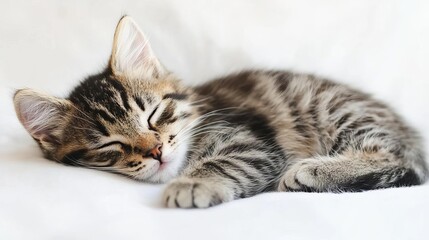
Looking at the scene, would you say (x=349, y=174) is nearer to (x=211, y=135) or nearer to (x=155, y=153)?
(x=211, y=135)

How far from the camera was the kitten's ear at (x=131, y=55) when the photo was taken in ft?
5.31

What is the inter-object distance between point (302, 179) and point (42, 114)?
2.47 feet

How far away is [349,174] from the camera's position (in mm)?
1493

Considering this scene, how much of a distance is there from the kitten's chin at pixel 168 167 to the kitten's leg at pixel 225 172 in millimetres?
35

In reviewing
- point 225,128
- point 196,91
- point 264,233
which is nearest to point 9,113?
point 196,91

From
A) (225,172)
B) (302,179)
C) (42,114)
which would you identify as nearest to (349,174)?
(302,179)

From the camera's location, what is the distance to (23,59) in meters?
1.98

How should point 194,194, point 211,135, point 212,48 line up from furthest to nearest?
point 212,48, point 211,135, point 194,194

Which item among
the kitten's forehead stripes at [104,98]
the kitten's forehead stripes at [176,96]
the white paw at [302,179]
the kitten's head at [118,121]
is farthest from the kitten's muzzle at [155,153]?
the white paw at [302,179]

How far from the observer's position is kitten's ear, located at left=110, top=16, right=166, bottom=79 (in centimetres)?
162

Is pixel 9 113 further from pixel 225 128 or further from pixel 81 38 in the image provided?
pixel 225 128

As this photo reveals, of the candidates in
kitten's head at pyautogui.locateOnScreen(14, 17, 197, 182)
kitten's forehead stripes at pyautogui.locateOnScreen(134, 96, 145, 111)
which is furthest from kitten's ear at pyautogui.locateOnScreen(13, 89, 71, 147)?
kitten's forehead stripes at pyautogui.locateOnScreen(134, 96, 145, 111)

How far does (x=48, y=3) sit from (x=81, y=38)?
180 millimetres

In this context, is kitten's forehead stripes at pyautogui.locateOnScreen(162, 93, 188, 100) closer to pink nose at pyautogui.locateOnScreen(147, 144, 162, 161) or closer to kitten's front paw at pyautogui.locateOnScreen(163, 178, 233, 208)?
pink nose at pyautogui.locateOnScreen(147, 144, 162, 161)
